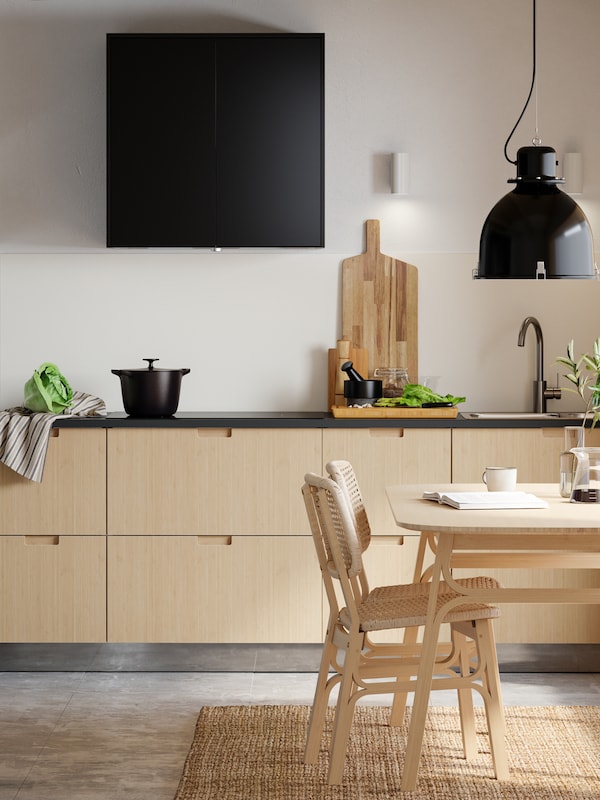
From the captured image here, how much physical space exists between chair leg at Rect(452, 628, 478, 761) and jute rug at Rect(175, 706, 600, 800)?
0.13 feet

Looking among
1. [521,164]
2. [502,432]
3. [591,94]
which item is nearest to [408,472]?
[502,432]

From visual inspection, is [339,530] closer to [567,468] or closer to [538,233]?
[567,468]

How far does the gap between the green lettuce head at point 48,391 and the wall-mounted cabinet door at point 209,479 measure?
0.30m

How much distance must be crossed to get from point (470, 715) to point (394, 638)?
1.00 metres

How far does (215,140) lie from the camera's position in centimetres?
420

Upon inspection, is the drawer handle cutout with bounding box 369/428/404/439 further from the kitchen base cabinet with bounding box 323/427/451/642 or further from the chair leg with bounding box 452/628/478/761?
the chair leg with bounding box 452/628/478/761

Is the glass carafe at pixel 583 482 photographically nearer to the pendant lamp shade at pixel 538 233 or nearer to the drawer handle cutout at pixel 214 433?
the pendant lamp shade at pixel 538 233

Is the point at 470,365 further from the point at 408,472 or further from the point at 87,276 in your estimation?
the point at 87,276

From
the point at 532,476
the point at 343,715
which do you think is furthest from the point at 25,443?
the point at 532,476

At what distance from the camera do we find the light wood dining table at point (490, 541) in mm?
2564

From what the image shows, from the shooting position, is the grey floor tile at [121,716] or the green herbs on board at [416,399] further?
the green herbs on board at [416,399]

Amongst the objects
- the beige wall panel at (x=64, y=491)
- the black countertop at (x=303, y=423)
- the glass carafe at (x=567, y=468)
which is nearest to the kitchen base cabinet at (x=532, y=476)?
the black countertop at (x=303, y=423)

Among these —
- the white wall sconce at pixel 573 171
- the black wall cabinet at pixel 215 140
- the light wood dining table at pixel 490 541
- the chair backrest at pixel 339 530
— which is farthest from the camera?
the white wall sconce at pixel 573 171

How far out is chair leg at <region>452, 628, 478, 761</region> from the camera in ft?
10.1
